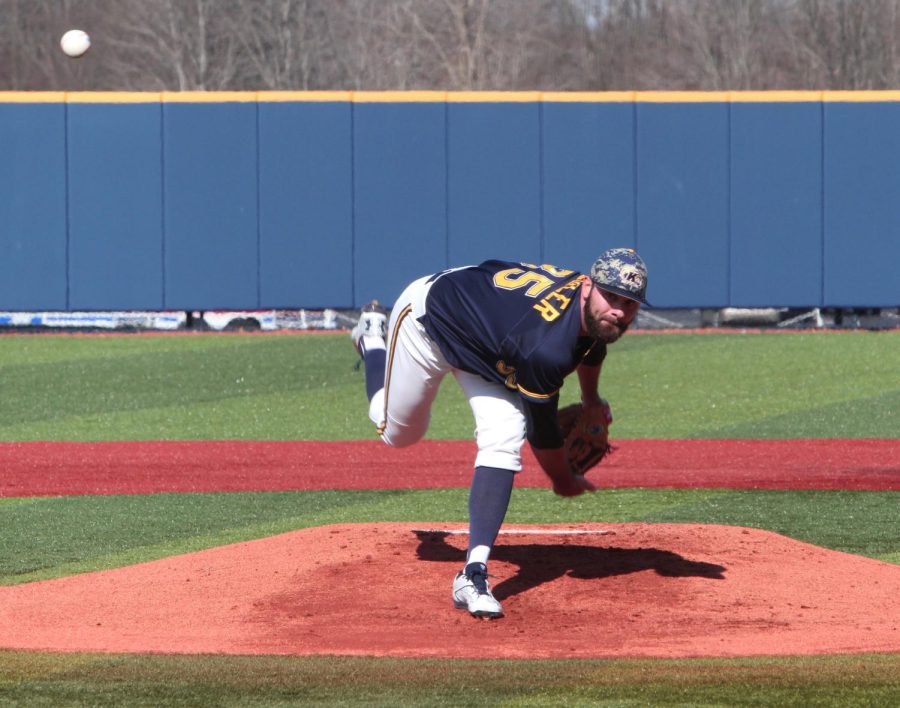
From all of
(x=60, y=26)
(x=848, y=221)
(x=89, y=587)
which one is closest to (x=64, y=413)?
(x=89, y=587)

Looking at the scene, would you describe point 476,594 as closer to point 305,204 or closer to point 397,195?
point 397,195

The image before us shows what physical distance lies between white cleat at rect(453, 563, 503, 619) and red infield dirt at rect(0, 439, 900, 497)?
15.1 feet

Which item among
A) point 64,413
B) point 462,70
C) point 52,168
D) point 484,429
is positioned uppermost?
point 462,70

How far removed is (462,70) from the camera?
3991 cm

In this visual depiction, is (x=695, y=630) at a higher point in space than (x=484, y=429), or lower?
lower

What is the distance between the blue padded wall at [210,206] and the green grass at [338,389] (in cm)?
153

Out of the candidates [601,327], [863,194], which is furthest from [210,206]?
[601,327]

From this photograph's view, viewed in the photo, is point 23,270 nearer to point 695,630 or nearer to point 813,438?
point 813,438

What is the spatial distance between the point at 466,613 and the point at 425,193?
1806 centimetres

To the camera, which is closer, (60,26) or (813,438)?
(813,438)

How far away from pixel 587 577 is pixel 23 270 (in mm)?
18621

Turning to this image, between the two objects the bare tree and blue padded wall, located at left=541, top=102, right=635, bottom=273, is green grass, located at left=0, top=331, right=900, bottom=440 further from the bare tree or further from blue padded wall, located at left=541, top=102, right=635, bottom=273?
the bare tree

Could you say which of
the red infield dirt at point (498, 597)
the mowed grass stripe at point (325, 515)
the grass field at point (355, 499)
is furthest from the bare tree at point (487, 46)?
the red infield dirt at point (498, 597)

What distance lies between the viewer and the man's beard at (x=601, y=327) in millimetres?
5418
